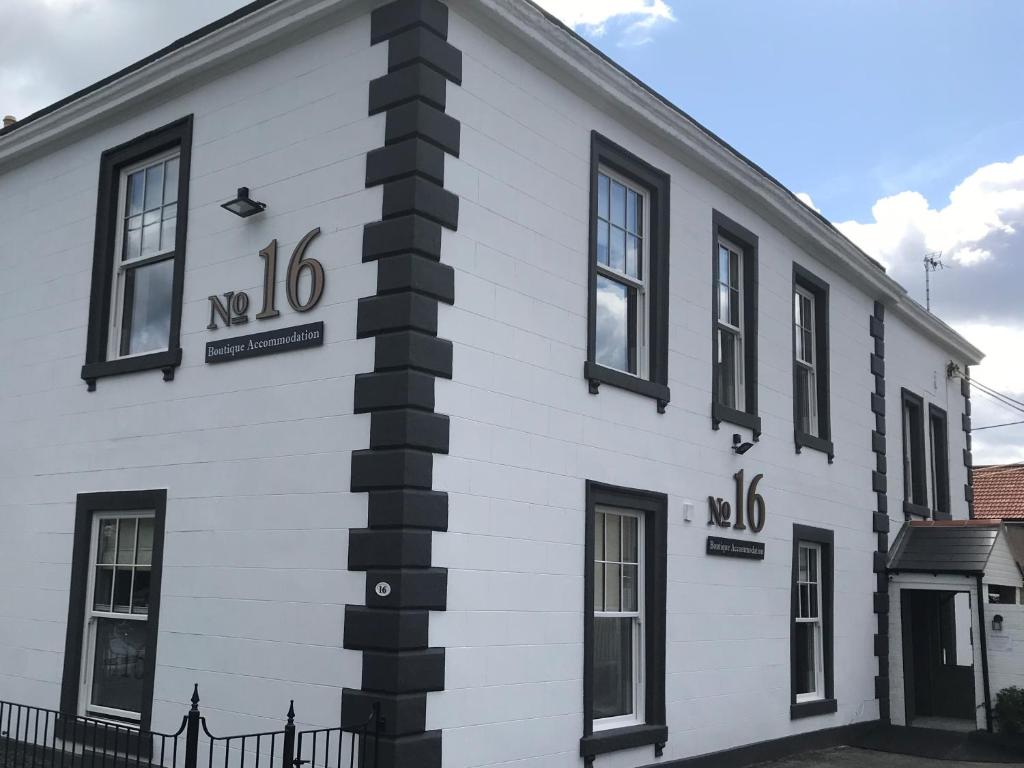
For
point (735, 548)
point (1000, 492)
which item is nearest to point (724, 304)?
point (735, 548)

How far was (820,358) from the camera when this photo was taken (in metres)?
15.1

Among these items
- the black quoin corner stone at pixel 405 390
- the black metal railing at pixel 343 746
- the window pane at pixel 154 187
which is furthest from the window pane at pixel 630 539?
the window pane at pixel 154 187

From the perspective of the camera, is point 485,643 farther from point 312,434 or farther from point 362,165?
point 362,165

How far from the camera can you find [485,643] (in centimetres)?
867

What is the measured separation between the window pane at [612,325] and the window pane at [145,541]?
4.53 meters

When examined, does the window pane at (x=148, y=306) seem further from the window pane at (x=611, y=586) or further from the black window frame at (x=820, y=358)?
the black window frame at (x=820, y=358)

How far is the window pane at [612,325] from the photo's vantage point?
10898 mm

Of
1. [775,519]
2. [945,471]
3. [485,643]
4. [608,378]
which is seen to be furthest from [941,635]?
[485,643]

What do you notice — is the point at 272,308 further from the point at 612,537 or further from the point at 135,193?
the point at 612,537

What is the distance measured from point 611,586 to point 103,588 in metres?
4.88

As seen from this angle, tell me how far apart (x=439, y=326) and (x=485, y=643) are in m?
2.52

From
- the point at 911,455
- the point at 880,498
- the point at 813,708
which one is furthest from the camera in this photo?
the point at 911,455

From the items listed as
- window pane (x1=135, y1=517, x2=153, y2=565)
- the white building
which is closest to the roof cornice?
the white building

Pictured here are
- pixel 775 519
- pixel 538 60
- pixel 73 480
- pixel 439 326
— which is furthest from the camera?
pixel 775 519
